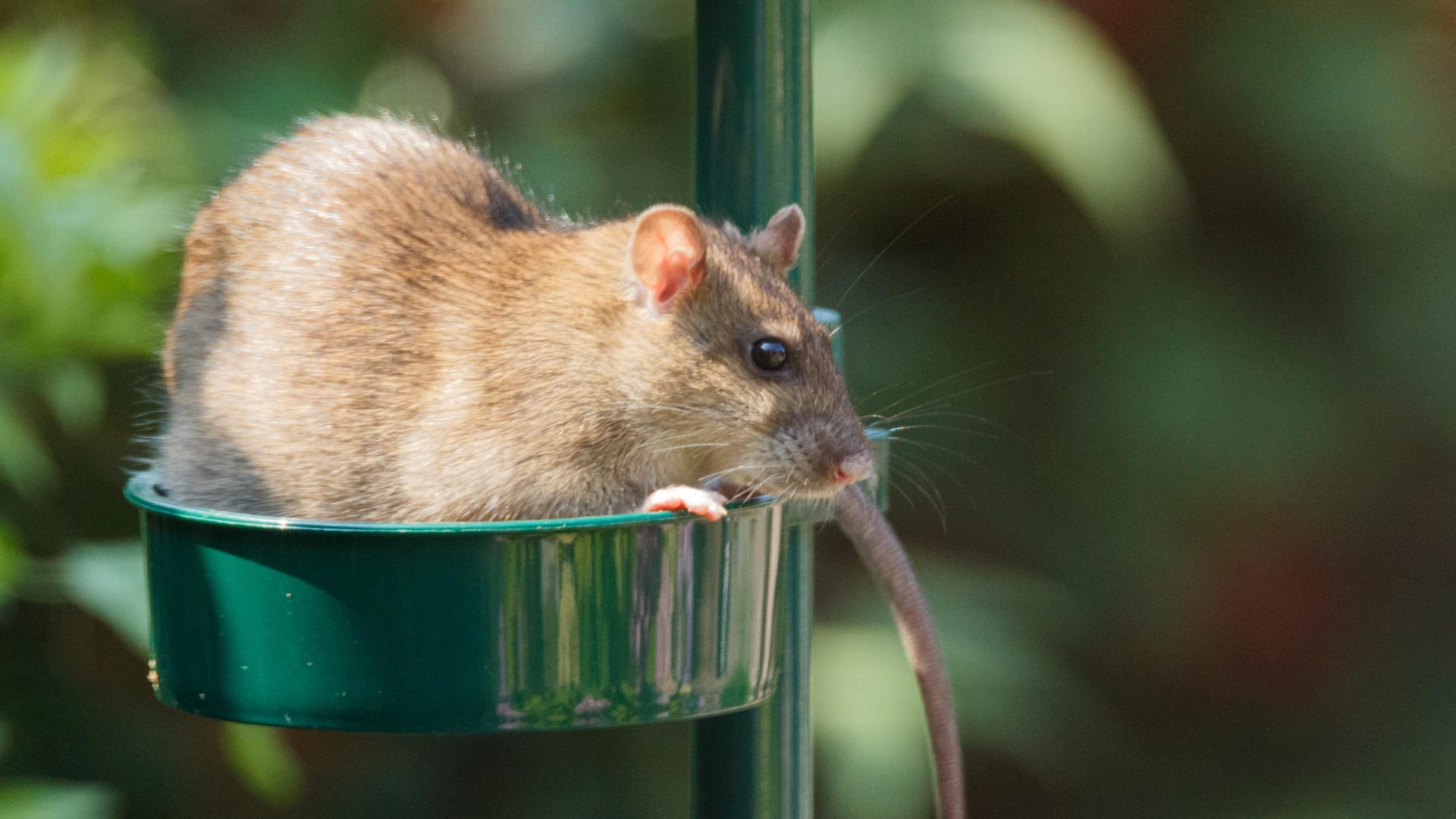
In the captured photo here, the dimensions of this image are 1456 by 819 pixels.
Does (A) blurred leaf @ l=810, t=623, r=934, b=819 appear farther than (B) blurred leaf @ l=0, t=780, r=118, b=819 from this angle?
Yes

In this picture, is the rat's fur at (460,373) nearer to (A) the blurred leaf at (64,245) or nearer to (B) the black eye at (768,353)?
(B) the black eye at (768,353)

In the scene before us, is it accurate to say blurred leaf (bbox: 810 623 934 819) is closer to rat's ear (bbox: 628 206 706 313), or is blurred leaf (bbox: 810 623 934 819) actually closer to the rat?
the rat

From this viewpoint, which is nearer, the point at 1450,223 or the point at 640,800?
the point at 640,800

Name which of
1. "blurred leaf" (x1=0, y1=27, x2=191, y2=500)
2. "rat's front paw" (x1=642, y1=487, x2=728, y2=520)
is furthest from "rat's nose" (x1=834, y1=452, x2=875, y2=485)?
"blurred leaf" (x1=0, y1=27, x2=191, y2=500)

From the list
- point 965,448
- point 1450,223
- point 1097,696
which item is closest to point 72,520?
point 965,448

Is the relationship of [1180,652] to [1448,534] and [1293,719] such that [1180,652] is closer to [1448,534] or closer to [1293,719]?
[1293,719]

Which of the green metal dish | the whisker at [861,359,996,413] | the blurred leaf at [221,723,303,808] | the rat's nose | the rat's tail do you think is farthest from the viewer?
the blurred leaf at [221,723,303,808]

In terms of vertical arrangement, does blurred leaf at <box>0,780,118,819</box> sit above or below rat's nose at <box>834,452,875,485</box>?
below
